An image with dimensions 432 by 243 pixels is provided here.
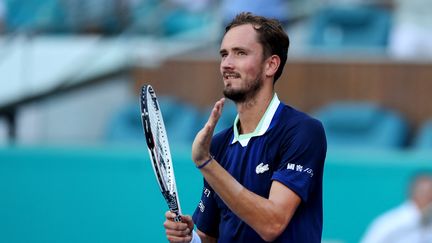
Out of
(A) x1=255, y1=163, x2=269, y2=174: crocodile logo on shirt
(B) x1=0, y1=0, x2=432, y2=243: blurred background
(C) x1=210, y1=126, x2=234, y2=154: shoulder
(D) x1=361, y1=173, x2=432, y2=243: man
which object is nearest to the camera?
(A) x1=255, y1=163, x2=269, y2=174: crocodile logo on shirt

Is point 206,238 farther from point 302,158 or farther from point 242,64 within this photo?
point 242,64

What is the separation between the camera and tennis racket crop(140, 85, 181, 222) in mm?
3352

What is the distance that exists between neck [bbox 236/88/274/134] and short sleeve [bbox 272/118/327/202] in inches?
5.6

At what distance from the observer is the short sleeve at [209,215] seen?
3826mm

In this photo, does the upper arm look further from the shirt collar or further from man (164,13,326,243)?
the shirt collar

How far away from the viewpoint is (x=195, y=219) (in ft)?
12.8

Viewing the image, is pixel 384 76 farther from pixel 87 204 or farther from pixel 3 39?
pixel 3 39

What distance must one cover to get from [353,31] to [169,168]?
24.2 ft

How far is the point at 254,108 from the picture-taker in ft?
11.9

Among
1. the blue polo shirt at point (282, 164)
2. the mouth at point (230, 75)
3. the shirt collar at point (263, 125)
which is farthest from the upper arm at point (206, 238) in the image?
the mouth at point (230, 75)

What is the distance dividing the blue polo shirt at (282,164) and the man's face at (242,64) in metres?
0.15

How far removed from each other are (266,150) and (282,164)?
0.10 m

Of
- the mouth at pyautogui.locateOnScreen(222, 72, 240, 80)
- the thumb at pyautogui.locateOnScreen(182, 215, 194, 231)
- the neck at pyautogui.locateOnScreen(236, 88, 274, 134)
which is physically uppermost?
the mouth at pyautogui.locateOnScreen(222, 72, 240, 80)

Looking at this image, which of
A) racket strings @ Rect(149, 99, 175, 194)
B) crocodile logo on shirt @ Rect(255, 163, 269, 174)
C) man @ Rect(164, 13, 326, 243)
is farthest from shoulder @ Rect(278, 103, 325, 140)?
racket strings @ Rect(149, 99, 175, 194)
